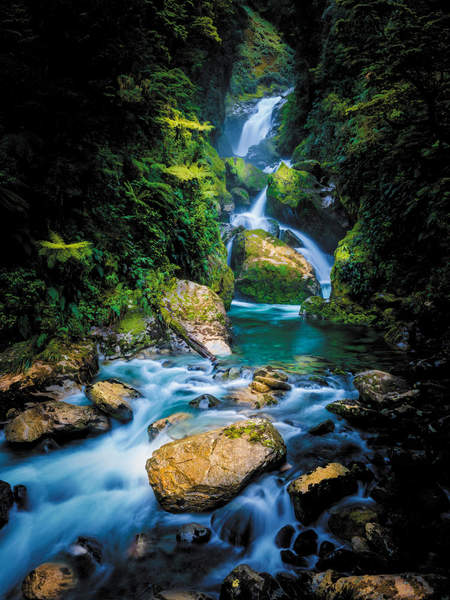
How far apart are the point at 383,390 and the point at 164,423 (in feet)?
9.90

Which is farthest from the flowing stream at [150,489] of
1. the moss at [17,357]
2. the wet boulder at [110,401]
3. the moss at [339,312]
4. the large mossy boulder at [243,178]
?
the large mossy boulder at [243,178]

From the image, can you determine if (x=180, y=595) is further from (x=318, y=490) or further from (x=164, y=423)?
(x=164, y=423)

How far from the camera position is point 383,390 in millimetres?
3842

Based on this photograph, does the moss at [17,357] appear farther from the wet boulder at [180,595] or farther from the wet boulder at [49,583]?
the wet boulder at [180,595]

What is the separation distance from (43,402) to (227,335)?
378 cm

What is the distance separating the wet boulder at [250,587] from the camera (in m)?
1.76

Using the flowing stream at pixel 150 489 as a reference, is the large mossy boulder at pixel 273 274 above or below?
above

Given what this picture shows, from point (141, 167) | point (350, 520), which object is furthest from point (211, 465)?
point (141, 167)

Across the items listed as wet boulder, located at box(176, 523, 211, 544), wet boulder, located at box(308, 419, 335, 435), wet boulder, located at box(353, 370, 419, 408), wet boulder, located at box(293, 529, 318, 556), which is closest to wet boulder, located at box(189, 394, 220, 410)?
wet boulder, located at box(308, 419, 335, 435)

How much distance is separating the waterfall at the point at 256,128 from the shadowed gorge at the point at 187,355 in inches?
1071

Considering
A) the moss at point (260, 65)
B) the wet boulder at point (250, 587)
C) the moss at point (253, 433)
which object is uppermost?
the moss at point (260, 65)

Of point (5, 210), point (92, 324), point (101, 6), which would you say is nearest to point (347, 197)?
point (101, 6)

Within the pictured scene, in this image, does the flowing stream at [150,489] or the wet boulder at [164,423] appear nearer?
the flowing stream at [150,489]

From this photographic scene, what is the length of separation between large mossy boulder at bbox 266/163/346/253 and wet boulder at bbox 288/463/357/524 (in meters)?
13.5
